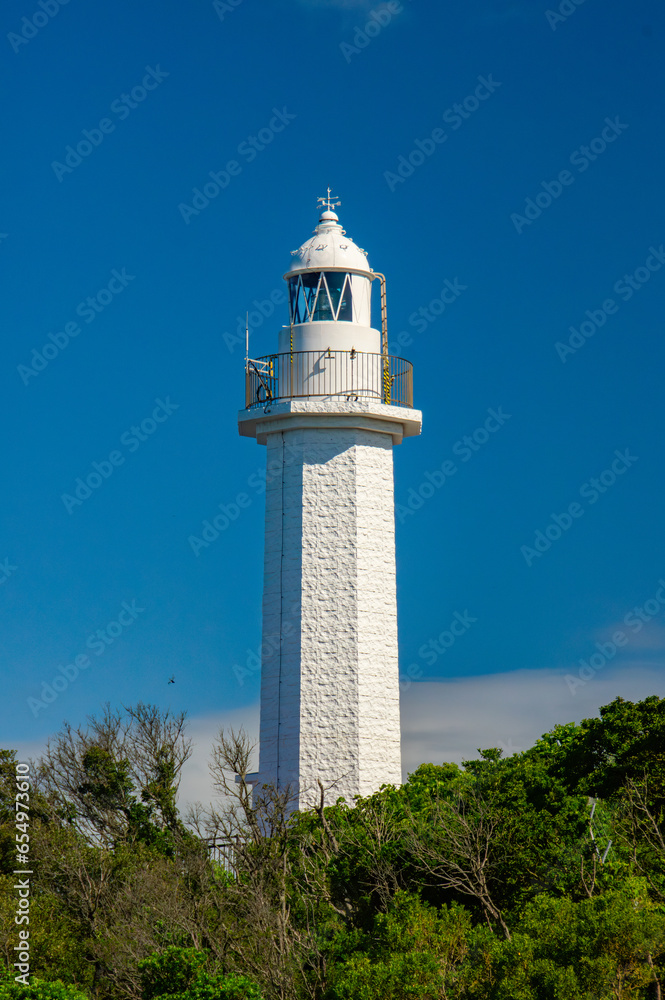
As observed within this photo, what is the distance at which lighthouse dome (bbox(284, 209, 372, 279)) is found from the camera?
1395 inches

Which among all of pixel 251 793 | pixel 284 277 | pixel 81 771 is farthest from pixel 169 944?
pixel 284 277

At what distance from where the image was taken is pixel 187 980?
1025 inches

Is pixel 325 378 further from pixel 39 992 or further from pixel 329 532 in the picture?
pixel 39 992

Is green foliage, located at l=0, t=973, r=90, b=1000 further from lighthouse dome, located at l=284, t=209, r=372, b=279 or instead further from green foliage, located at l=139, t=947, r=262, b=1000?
lighthouse dome, located at l=284, t=209, r=372, b=279

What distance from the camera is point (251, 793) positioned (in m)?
32.4

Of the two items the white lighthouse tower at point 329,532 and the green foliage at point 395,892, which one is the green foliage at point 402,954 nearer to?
the green foliage at point 395,892

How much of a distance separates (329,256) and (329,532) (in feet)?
20.9

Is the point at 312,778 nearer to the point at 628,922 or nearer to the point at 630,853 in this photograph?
the point at 630,853

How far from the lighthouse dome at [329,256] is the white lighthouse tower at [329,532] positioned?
0.03m

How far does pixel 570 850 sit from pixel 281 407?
39.5 feet

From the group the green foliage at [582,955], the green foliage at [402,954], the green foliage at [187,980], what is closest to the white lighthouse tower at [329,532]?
the green foliage at [402,954]

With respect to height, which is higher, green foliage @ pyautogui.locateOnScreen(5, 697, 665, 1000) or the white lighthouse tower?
the white lighthouse tower

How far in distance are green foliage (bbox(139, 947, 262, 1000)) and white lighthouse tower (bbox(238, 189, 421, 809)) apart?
6.84 m

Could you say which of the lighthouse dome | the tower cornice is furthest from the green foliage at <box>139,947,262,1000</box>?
the lighthouse dome
